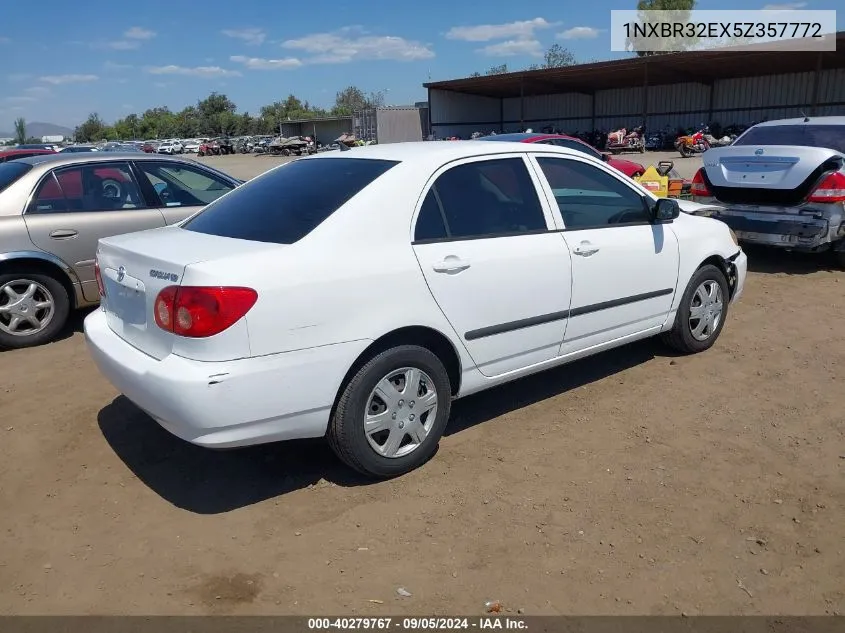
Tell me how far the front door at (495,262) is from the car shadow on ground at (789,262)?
5384 millimetres

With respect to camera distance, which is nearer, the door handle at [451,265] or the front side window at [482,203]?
the door handle at [451,265]

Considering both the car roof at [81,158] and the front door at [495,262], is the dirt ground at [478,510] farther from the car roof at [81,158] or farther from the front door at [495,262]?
the car roof at [81,158]

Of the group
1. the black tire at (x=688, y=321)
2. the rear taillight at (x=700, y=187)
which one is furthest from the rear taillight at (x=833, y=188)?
the black tire at (x=688, y=321)

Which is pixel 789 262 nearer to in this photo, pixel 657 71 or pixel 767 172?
pixel 767 172

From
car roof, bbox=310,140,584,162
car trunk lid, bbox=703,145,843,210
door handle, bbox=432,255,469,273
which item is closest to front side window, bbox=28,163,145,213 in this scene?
car roof, bbox=310,140,584,162

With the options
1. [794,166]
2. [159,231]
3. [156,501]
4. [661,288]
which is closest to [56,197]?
[159,231]

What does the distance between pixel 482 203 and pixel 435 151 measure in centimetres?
40

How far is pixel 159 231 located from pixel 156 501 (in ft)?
5.00

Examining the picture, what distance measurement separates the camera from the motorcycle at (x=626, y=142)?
33.6 metres

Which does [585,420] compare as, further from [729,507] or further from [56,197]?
[56,197]

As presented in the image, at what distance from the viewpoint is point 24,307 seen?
5.91 meters

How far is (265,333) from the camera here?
3043mm

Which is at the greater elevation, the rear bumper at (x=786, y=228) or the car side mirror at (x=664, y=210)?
the car side mirror at (x=664, y=210)
